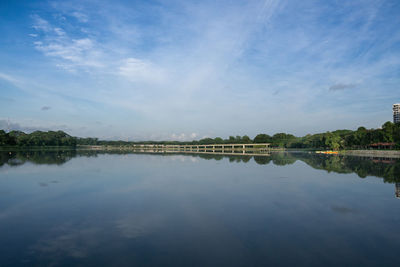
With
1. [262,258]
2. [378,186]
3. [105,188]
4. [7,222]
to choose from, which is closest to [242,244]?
[262,258]

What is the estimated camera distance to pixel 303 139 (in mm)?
114062

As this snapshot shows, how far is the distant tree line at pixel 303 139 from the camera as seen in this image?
5796 centimetres

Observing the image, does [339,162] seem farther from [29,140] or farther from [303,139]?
[29,140]

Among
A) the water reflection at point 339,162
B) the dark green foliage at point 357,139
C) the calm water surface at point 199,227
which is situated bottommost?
the calm water surface at point 199,227

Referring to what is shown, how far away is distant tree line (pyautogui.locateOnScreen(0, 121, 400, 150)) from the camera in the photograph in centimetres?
5796

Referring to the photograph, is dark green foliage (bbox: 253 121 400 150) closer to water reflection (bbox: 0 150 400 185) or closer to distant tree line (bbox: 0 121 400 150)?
distant tree line (bbox: 0 121 400 150)

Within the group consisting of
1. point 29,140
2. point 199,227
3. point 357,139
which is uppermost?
point 29,140

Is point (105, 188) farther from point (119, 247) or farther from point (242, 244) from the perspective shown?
point (242, 244)

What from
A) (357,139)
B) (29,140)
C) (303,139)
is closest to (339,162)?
(357,139)

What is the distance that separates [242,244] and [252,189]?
773 centimetres

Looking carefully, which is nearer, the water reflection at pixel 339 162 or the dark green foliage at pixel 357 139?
the water reflection at pixel 339 162

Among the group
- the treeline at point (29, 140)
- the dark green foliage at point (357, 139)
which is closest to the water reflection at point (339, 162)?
the dark green foliage at point (357, 139)

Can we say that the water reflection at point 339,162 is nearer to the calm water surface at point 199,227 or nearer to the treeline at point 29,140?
the calm water surface at point 199,227

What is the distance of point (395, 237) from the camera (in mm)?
6730
